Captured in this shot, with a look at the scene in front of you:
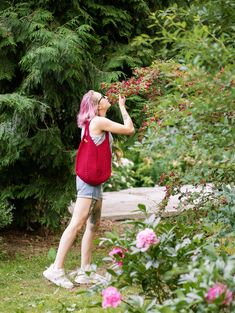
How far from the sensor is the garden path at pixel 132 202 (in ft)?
31.9

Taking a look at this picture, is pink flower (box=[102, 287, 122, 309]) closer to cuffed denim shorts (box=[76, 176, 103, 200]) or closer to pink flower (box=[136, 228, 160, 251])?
pink flower (box=[136, 228, 160, 251])

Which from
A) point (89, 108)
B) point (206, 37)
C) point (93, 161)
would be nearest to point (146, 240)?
point (206, 37)

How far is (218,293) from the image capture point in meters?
3.12

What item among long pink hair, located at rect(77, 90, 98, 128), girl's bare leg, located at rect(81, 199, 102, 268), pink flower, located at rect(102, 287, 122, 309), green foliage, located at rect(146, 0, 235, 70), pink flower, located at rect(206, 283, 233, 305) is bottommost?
girl's bare leg, located at rect(81, 199, 102, 268)

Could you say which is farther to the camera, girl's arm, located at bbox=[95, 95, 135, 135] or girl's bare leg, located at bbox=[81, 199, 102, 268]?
girl's bare leg, located at bbox=[81, 199, 102, 268]

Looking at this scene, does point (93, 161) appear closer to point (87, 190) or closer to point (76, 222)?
point (87, 190)

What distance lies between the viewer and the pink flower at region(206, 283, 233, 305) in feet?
10.2

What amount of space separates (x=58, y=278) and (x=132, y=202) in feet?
16.7

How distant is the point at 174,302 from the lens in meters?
3.29

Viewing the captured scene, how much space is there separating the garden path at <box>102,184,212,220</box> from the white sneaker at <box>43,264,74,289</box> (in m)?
3.23

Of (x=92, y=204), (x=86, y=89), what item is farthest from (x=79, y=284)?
(x=86, y=89)

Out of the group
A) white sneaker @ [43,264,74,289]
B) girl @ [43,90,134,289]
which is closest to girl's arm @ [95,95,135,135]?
girl @ [43,90,134,289]

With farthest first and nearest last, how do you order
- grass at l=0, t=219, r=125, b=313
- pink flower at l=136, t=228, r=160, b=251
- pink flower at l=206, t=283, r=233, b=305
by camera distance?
grass at l=0, t=219, r=125, b=313, pink flower at l=136, t=228, r=160, b=251, pink flower at l=206, t=283, r=233, b=305

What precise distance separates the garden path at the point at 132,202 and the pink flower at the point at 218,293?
5859 mm
